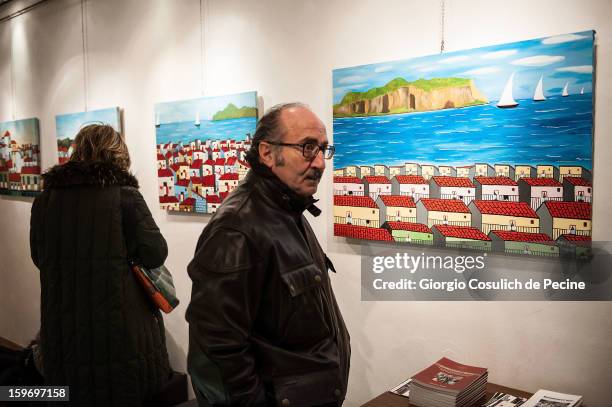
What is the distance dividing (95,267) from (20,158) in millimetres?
3017

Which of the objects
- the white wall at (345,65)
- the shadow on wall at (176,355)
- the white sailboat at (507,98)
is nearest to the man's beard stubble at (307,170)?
the white sailboat at (507,98)

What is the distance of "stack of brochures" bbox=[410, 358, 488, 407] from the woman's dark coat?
4.43 ft

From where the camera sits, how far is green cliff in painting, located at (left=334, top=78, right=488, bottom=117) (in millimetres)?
2074

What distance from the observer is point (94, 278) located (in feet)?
7.95

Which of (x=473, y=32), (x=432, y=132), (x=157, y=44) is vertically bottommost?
(x=432, y=132)

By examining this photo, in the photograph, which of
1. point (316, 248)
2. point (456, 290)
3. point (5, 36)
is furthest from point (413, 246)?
point (5, 36)

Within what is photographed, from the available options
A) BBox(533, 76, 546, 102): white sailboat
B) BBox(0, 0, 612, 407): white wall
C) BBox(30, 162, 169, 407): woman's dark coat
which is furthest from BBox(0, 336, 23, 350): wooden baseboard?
BBox(533, 76, 546, 102): white sailboat

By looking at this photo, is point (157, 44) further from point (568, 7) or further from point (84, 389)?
point (568, 7)

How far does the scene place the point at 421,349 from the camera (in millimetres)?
2355

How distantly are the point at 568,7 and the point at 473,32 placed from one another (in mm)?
356

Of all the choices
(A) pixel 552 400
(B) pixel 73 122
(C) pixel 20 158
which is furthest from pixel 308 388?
(C) pixel 20 158

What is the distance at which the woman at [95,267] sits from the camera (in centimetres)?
242

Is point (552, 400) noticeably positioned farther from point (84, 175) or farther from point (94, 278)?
point (84, 175)

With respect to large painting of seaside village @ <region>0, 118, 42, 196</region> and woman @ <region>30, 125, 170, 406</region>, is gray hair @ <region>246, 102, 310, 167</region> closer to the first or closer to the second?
woman @ <region>30, 125, 170, 406</region>
